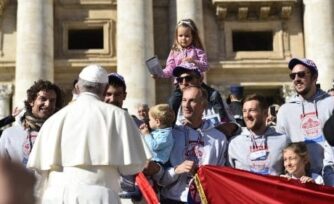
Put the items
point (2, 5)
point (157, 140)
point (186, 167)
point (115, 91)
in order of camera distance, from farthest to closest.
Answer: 1. point (2, 5)
2. point (115, 91)
3. point (157, 140)
4. point (186, 167)

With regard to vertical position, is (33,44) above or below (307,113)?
above

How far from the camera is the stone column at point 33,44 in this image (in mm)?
22375

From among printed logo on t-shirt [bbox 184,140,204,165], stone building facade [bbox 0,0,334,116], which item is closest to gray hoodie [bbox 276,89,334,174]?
printed logo on t-shirt [bbox 184,140,204,165]

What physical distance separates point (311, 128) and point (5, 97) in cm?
1828

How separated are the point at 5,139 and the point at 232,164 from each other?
234cm

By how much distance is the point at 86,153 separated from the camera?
4.62m

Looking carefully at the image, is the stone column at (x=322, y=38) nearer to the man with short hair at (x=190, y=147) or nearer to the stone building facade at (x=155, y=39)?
the stone building facade at (x=155, y=39)

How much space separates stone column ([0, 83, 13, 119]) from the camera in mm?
23039

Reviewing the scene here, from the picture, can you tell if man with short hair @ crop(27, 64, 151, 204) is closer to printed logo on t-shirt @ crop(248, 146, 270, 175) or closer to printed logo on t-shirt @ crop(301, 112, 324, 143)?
printed logo on t-shirt @ crop(248, 146, 270, 175)

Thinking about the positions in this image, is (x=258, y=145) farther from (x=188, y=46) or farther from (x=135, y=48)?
(x=135, y=48)

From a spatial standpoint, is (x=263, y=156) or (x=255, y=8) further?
(x=255, y=8)

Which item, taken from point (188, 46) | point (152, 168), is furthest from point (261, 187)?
point (188, 46)

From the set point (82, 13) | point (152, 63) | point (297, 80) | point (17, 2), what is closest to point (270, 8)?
point (82, 13)

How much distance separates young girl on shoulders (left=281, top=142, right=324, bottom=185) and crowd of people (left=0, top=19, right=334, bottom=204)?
0.04ft
